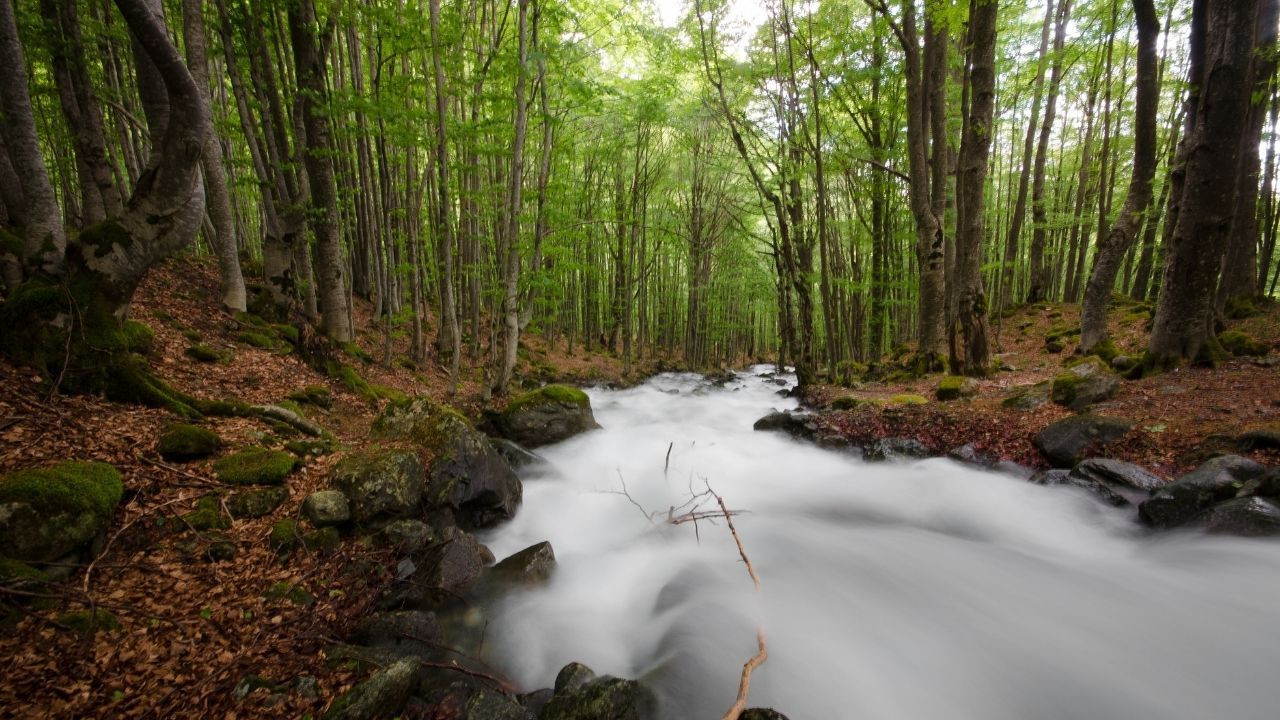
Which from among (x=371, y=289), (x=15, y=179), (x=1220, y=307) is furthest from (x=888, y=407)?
(x=15, y=179)

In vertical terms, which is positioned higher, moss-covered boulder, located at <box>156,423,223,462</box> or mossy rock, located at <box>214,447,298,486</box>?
moss-covered boulder, located at <box>156,423,223,462</box>

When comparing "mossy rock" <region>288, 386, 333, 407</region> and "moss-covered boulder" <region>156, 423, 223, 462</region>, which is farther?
"mossy rock" <region>288, 386, 333, 407</region>

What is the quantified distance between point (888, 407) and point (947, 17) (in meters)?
6.95

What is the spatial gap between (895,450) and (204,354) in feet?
35.9

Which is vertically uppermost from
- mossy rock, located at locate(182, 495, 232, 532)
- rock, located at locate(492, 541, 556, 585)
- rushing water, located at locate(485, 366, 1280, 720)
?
mossy rock, located at locate(182, 495, 232, 532)

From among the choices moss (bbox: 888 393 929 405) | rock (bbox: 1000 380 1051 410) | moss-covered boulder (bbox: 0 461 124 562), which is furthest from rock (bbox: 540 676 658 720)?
moss (bbox: 888 393 929 405)

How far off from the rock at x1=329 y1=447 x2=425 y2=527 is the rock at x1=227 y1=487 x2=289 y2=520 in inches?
18.8

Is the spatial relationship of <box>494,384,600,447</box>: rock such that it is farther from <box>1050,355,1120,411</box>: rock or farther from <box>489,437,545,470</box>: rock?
<box>1050,355,1120,411</box>: rock

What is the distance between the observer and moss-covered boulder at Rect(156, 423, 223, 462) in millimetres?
4336

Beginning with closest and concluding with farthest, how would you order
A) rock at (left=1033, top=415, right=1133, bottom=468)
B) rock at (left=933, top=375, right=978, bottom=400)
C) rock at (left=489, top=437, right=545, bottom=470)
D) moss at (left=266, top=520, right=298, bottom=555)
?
moss at (left=266, top=520, right=298, bottom=555), rock at (left=1033, top=415, right=1133, bottom=468), rock at (left=489, top=437, right=545, bottom=470), rock at (left=933, top=375, right=978, bottom=400)

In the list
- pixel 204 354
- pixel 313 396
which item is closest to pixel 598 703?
pixel 313 396

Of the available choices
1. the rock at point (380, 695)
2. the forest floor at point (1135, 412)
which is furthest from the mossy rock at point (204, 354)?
the forest floor at point (1135, 412)

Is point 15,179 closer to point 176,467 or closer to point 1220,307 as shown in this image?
point 176,467

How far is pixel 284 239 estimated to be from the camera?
373 inches
